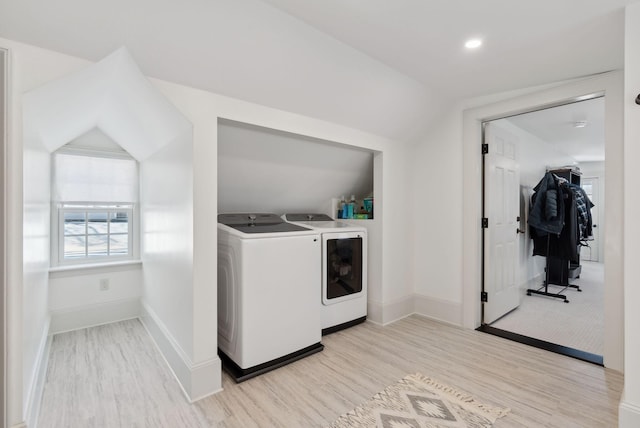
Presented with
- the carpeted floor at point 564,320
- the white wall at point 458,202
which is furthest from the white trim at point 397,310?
the carpeted floor at point 564,320

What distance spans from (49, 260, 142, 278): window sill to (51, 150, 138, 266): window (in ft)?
0.39

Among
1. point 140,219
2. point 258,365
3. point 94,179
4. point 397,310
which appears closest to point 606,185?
point 397,310

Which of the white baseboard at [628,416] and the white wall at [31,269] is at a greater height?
the white wall at [31,269]

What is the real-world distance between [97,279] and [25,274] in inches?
70.3

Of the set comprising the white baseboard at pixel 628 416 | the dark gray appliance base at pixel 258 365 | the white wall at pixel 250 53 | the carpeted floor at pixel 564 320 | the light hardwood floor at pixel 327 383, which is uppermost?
the white wall at pixel 250 53

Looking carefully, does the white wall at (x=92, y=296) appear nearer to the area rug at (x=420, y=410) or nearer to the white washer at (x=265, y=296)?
the white washer at (x=265, y=296)

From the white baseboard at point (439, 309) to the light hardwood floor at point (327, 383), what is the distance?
30 cm

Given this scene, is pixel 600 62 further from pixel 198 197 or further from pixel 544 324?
pixel 198 197

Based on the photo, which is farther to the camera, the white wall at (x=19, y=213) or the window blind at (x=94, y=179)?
the window blind at (x=94, y=179)

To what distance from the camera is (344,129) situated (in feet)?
9.07

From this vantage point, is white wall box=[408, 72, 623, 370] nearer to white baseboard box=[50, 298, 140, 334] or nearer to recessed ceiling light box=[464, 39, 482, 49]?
recessed ceiling light box=[464, 39, 482, 49]

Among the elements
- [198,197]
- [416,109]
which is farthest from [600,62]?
[198,197]

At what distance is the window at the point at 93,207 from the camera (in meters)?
3.04

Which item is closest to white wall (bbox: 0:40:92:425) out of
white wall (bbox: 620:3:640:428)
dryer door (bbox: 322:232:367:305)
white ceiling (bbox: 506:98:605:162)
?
dryer door (bbox: 322:232:367:305)
